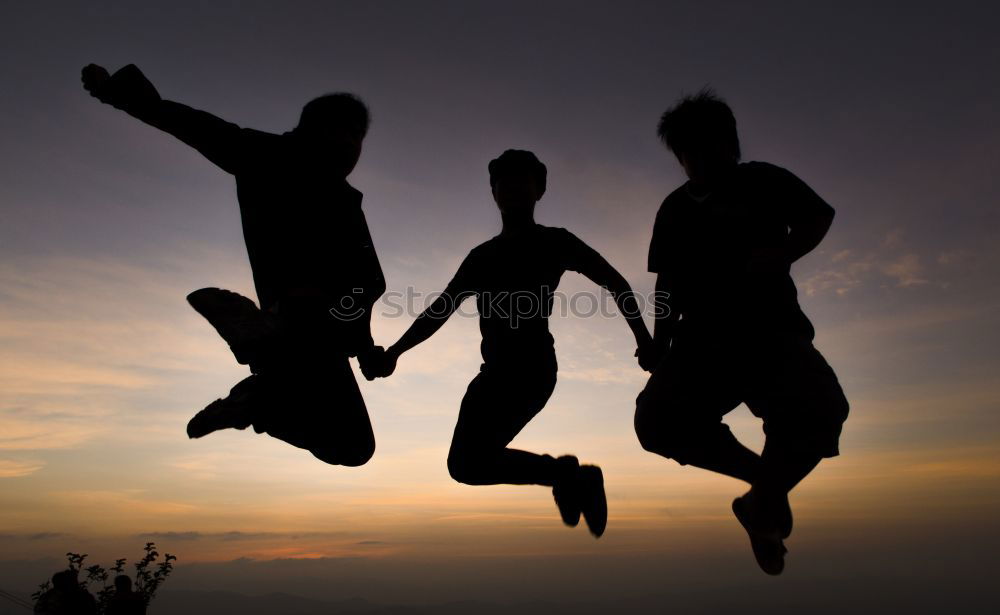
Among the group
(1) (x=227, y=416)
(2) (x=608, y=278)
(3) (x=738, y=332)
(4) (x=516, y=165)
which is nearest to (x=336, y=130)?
(4) (x=516, y=165)

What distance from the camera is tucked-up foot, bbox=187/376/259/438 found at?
352cm

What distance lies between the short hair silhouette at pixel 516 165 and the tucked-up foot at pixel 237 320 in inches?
74.2

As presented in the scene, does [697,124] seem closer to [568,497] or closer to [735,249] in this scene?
[735,249]

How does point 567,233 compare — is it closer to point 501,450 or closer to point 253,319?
point 501,450

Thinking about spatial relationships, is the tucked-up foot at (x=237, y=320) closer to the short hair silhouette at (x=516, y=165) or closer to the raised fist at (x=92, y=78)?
the raised fist at (x=92, y=78)

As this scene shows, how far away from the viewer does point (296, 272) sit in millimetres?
3727

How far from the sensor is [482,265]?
14.3 ft

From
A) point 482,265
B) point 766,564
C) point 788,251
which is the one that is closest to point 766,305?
point 788,251

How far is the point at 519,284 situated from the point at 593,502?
1.66 metres

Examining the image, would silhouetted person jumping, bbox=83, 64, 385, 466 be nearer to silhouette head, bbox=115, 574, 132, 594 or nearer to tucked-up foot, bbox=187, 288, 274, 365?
tucked-up foot, bbox=187, 288, 274, 365

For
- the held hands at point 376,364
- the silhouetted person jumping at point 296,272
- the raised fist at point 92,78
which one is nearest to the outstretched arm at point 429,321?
the held hands at point 376,364

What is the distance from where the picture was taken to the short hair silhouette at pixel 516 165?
437cm

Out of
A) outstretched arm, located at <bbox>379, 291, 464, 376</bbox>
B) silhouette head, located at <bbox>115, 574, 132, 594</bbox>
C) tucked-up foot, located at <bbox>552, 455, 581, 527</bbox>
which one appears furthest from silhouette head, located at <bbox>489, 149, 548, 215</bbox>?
silhouette head, located at <bbox>115, 574, 132, 594</bbox>

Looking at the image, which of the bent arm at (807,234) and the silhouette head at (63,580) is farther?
the silhouette head at (63,580)
